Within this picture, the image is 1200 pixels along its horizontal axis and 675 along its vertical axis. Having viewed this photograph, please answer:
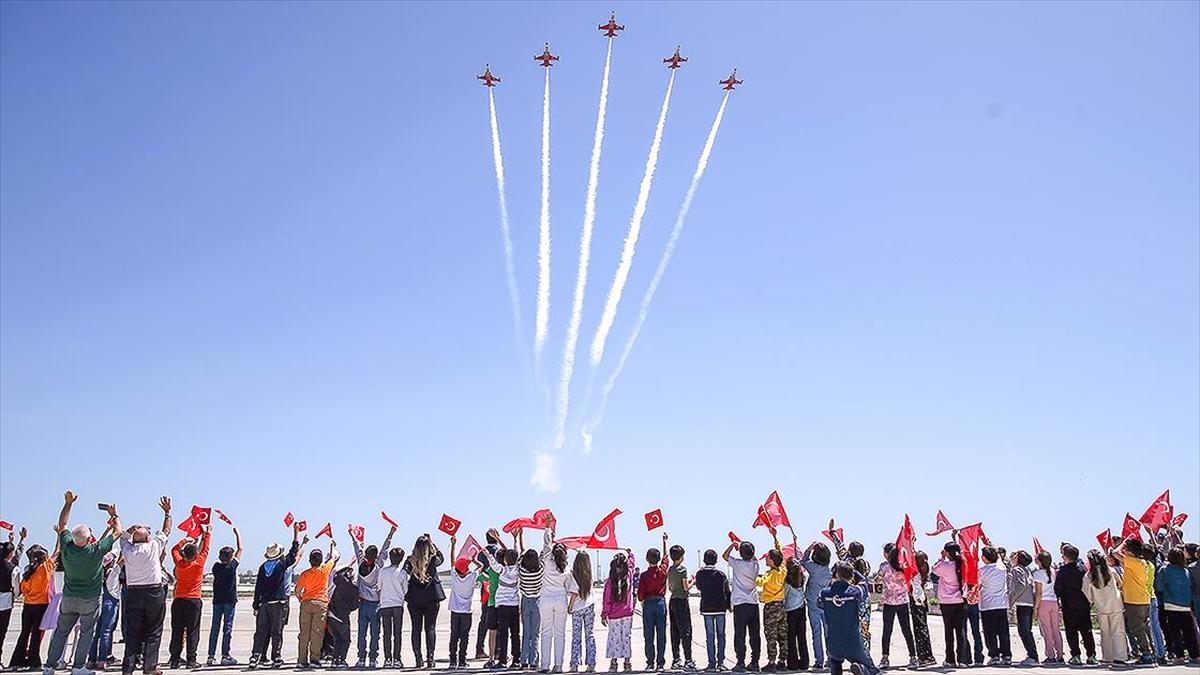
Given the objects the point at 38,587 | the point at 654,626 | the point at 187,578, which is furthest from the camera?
the point at 38,587

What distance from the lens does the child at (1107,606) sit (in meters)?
14.5

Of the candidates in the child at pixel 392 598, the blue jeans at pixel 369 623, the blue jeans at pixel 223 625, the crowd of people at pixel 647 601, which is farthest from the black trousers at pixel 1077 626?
the blue jeans at pixel 223 625

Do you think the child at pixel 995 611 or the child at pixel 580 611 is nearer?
the child at pixel 580 611

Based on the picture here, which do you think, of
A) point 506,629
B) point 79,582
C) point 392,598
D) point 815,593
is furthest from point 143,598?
point 815,593

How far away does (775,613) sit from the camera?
46.5ft

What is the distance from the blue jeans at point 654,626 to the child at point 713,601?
2.11 feet

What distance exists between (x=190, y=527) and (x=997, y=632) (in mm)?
13811

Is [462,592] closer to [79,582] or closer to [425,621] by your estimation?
[425,621]

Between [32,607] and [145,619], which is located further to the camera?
[32,607]

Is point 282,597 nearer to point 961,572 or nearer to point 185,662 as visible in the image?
point 185,662

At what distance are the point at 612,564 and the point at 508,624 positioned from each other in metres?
2.21

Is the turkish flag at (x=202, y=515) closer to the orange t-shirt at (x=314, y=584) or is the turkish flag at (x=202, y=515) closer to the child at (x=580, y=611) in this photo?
the orange t-shirt at (x=314, y=584)

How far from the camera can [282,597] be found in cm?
1510

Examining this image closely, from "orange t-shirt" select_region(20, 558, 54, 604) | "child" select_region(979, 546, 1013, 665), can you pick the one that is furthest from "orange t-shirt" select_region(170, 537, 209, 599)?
"child" select_region(979, 546, 1013, 665)
